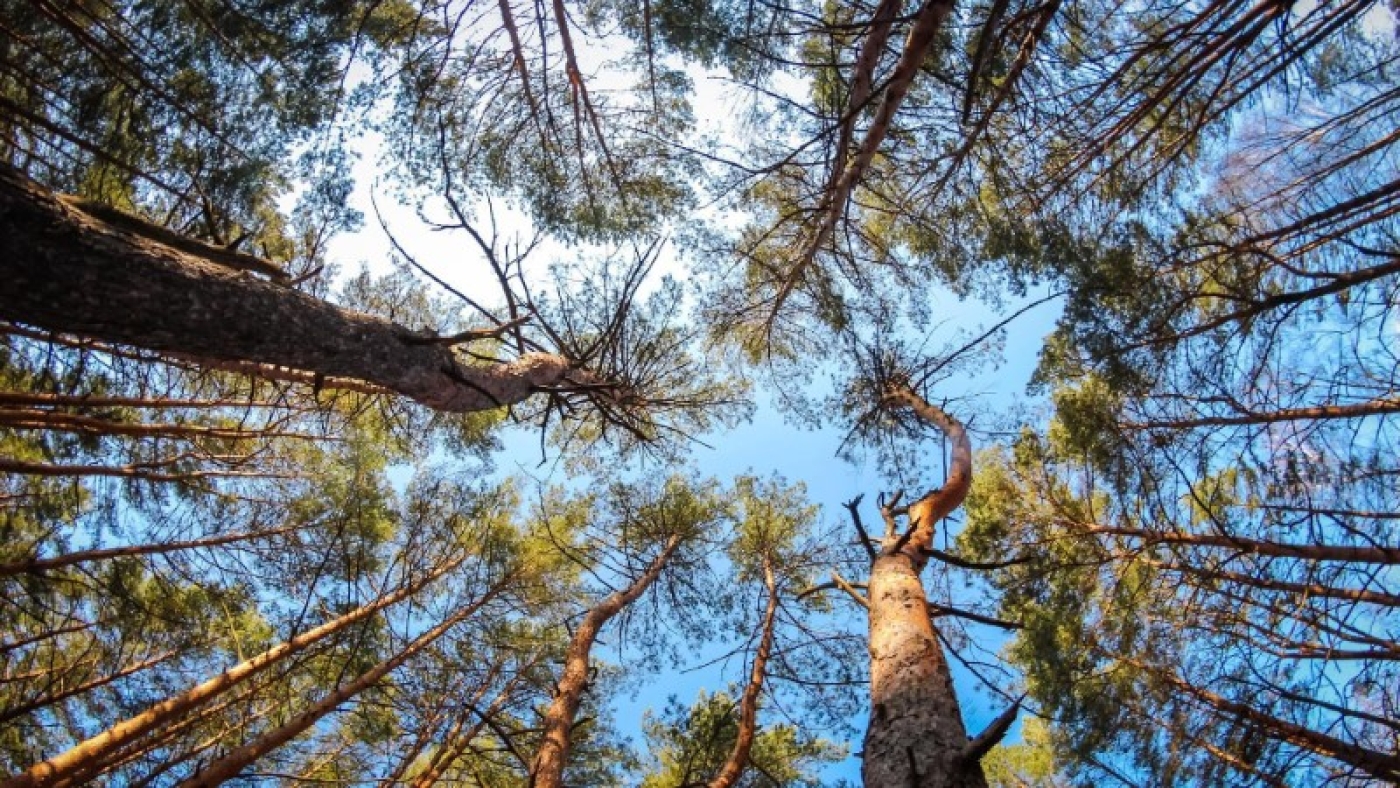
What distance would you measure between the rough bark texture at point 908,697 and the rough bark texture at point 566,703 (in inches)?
67.6

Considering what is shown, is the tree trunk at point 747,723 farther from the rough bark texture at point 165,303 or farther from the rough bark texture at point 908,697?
the rough bark texture at point 165,303

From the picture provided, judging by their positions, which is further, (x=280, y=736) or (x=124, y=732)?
(x=280, y=736)

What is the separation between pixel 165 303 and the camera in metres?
2.09

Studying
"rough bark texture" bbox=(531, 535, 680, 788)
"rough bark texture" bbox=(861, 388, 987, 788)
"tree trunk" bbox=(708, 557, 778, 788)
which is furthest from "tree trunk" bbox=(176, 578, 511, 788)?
"rough bark texture" bbox=(861, 388, 987, 788)

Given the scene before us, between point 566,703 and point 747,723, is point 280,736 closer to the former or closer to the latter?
point 566,703

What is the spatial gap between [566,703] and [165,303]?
3.61m

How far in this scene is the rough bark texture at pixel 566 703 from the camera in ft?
13.1

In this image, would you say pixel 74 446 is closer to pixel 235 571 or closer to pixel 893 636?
pixel 235 571

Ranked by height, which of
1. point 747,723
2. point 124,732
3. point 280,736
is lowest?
point 124,732

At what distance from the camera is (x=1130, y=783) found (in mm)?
5465

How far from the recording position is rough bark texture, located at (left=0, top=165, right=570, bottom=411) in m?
1.81

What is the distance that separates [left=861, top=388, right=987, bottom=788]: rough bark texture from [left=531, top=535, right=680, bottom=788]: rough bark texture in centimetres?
172

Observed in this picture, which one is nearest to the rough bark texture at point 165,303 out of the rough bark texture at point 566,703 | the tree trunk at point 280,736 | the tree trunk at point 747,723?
the rough bark texture at point 566,703

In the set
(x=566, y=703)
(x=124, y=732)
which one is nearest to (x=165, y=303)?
(x=124, y=732)
